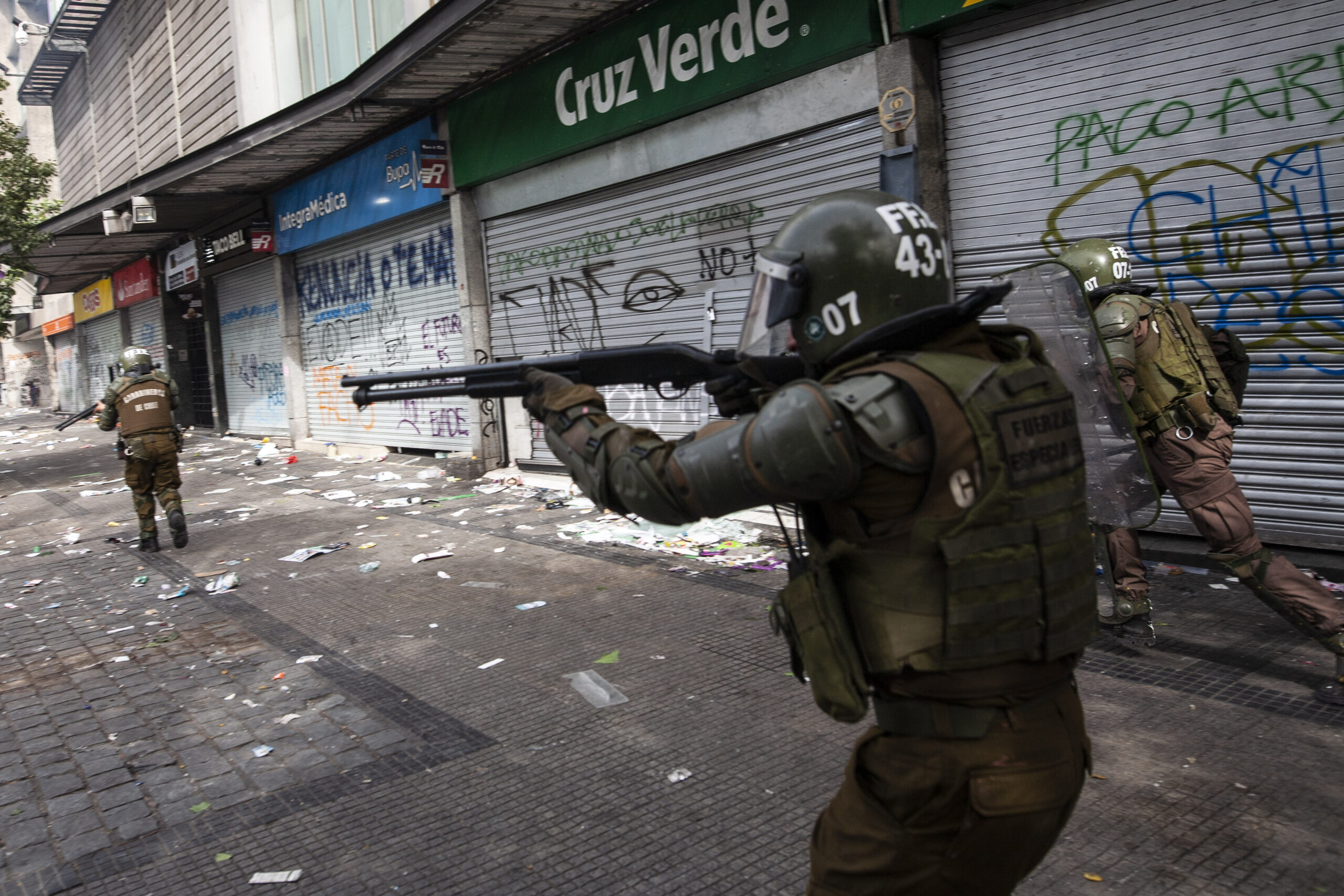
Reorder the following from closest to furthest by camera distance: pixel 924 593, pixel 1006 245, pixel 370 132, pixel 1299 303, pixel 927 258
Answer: pixel 924 593 → pixel 927 258 → pixel 1299 303 → pixel 1006 245 → pixel 370 132

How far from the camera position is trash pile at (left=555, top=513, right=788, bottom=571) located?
6.84 m

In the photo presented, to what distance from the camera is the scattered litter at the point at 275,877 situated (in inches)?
116

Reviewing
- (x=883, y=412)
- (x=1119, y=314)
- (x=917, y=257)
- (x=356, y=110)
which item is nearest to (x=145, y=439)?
(x=356, y=110)

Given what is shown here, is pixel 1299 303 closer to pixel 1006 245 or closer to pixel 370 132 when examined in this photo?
pixel 1006 245

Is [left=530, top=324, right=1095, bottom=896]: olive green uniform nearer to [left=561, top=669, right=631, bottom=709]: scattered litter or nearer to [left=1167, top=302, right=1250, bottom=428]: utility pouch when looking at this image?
[left=561, top=669, right=631, bottom=709]: scattered litter

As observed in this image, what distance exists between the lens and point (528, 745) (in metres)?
3.89

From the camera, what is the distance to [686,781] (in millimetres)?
3484

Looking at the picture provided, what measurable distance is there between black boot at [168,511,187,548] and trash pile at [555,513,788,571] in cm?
335

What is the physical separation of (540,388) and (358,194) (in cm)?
1284

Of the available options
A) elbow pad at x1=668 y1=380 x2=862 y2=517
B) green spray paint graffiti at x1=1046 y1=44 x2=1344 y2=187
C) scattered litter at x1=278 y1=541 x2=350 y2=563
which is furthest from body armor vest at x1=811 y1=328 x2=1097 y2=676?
scattered litter at x1=278 y1=541 x2=350 y2=563

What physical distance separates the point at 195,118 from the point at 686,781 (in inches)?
814

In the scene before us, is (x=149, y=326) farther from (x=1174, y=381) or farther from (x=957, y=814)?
(x=957, y=814)

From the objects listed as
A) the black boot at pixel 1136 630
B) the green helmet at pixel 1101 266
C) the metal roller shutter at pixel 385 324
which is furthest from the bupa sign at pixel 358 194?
the black boot at pixel 1136 630

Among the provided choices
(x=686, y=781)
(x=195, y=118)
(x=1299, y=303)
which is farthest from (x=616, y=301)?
(x=195, y=118)
